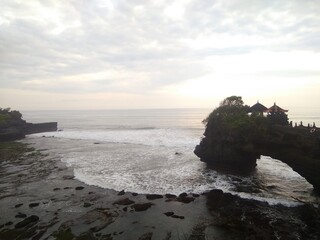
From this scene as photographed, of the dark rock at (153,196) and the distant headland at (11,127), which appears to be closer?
the dark rock at (153,196)

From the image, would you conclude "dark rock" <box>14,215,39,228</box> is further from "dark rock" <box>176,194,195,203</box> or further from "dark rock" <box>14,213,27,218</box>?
"dark rock" <box>176,194,195,203</box>

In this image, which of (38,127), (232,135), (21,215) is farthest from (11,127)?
(232,135)

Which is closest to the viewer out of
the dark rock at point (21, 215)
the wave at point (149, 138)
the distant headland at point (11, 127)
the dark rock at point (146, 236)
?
the dark rock at point (146, 236)

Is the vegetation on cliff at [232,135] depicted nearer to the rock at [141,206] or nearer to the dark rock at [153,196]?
the dark rock at [153,196]

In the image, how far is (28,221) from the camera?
18.3 m

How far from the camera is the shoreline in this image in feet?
55.0

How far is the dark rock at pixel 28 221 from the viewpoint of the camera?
17753 mm

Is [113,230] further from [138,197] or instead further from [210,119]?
[210,119]

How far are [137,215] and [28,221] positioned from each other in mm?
7865

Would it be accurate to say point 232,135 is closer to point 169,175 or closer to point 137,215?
point 169,175

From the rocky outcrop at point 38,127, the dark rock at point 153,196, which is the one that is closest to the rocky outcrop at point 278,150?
the dark rock at point 153,196

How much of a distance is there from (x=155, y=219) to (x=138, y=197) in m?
4.67

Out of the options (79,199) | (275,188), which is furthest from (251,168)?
(79,199)

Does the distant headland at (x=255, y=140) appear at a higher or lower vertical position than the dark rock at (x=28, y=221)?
higher
